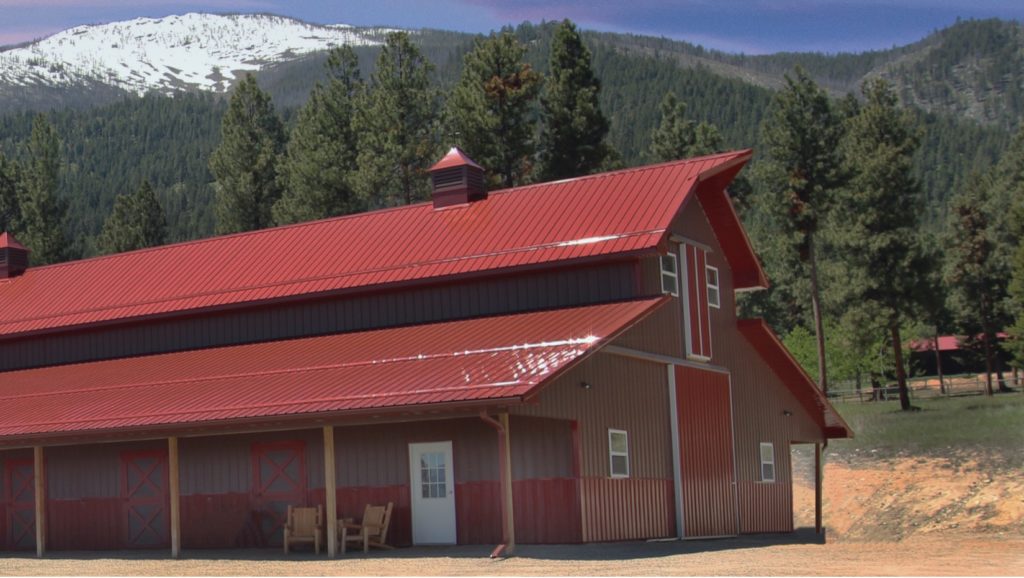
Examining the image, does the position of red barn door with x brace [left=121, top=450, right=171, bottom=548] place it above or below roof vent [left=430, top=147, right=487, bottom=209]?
below

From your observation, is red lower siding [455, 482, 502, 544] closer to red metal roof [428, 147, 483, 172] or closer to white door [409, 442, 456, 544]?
white door [409, 442, 456, 544]

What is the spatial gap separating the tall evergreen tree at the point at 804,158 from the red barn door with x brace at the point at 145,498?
32094 mm

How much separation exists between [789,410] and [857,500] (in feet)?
31.3

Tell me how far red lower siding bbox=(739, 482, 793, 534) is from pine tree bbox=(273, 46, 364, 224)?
72.1 feet

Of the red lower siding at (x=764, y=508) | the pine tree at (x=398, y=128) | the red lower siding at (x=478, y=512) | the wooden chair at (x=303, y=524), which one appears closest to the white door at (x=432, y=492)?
the red lower siding at (x=478, y=512)

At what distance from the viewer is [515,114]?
152ft

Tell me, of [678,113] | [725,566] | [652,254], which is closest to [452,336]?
[652,254]

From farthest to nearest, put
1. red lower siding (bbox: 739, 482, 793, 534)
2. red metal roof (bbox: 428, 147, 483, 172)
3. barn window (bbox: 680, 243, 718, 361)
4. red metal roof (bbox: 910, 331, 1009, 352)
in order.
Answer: red metal roof (bbox: 910, 331, 1009, 352) → red metal roof (bbox: 428, 147, 483, 172) → red lower siding (bbox: 739, 482, 793, 534) → barn window (bbox: 680, 243, 718, 361)

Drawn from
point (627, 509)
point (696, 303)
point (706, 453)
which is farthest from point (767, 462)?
point (627, 509)

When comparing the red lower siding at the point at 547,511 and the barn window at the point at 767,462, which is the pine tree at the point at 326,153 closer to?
the barn window at the point at 767,462

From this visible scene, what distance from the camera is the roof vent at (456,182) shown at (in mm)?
30000

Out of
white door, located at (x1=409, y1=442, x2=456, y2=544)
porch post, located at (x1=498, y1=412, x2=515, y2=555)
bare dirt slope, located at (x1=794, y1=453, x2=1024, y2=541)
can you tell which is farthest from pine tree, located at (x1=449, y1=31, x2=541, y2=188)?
porch post, located at (x1=498, y1=412, x2=515, y2=555)

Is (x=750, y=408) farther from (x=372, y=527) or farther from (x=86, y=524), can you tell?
(x=86, y=524)

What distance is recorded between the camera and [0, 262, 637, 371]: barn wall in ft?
84.0
